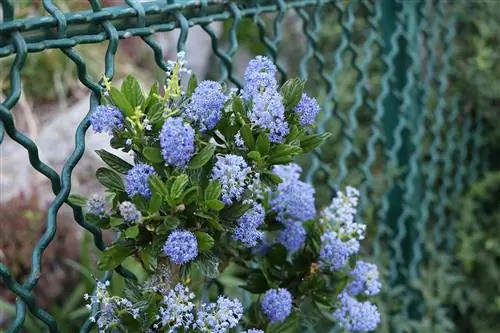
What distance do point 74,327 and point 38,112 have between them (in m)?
1.43

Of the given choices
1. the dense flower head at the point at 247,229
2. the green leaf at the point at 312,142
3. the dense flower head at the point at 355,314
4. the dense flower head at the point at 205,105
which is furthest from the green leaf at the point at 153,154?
the dense flower head at the point at 355,314

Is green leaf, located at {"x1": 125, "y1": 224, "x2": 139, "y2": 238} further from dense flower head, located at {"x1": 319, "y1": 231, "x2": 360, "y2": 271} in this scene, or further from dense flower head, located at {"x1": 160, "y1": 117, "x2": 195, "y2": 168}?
dense flower head, located at {"x1": 319, "y1": 231, "x2": 360, "y2": 271}

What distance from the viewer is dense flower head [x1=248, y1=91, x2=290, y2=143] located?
1468 millimetres

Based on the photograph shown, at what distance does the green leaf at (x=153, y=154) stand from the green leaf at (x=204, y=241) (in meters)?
0.16

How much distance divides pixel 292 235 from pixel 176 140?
0.60 meters

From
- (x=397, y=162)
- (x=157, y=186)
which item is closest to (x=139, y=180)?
(x=157, y=186)

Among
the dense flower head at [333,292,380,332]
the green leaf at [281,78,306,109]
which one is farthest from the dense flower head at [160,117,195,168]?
the dense flower head at [333,292,380,332]

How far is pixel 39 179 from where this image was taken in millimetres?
3529

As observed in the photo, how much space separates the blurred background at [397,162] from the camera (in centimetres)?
307

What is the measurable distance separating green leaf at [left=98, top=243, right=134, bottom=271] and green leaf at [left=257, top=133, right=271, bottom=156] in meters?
0.33

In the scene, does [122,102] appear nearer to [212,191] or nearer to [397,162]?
[212,191]

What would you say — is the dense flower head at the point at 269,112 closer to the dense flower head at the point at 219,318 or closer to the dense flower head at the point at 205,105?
the dense flower head at the point at 205,105

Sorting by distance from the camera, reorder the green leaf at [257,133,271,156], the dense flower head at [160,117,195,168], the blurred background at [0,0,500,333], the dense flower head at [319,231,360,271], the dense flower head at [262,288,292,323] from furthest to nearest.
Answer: the blurred background at [0,0,500,333] → the dense flower head at [319,231,360,271] → the dense flower head at [262,288,292,323] → the green leaf at [257,133,271,156] → the dense flower head at [160,117,195,168]

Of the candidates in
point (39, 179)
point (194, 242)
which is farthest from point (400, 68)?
point (194, 242)
